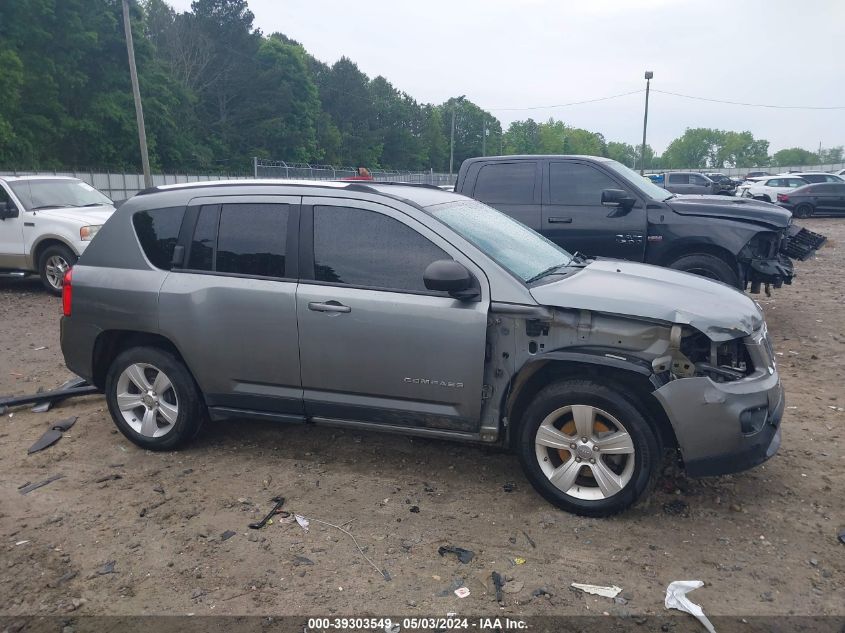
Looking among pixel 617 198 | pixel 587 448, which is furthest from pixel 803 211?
pixel 587 448

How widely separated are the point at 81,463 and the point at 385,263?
8.56 ft

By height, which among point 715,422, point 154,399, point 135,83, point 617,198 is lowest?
point 154,399

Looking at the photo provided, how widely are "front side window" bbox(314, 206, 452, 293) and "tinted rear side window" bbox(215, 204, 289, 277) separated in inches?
10.7

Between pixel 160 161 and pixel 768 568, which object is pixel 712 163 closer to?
pixel 160 161

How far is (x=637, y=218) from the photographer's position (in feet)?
26.0

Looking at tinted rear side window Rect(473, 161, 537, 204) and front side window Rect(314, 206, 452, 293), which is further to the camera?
tinted rear side window Rect(473, 161, 537, 204)

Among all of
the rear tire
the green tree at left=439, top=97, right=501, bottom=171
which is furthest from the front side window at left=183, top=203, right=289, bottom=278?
the green tree at left=439, top=97, right=501, bottom=171

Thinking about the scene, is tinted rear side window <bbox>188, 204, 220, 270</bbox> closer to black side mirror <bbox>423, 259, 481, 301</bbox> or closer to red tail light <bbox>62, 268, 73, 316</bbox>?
red tail light <bbox>62, 268, 73, 316</bbox>

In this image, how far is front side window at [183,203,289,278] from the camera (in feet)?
14.5

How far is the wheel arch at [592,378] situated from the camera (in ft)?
12.0

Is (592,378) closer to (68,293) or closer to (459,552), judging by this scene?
(459,552)

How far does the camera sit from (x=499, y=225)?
189 inches

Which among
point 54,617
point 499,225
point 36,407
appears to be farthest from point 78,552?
point 499,225

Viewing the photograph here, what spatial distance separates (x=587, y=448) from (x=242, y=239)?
8.54 feet
